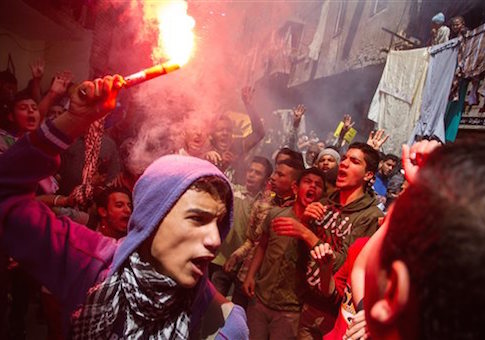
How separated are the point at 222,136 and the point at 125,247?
4089mm

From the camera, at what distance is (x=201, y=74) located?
10383mm

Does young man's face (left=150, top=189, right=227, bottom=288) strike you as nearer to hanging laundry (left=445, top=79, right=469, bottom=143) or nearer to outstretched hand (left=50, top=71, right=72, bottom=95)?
outstretched hand (left=50, top=71, right=72, bottom=95)

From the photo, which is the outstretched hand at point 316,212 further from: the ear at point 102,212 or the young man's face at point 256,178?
the ear at point 102,212

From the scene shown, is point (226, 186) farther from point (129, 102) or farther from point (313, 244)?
point (129, 102)

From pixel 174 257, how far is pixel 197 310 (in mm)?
277

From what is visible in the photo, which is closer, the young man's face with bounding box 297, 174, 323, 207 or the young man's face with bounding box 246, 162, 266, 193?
the young man's face with bounding box 297, 174, 323, 207

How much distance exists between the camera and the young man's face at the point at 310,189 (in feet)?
14.2

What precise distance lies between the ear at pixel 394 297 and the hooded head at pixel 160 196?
3.04 ft

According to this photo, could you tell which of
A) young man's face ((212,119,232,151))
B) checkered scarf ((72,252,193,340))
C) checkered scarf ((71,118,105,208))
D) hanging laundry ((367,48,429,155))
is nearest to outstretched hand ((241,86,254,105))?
young man's face ((212,119,232,151))

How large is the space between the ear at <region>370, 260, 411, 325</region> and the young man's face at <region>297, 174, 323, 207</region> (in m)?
3.38

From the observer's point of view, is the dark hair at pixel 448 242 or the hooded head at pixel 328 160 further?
the hooded head at pixel 328 160

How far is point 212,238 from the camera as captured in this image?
173 centimetres

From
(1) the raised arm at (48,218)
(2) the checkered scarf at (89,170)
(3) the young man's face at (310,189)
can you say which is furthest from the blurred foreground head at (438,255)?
(2) the checkered scarf at (89,170)

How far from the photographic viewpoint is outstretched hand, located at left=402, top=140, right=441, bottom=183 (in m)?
1.59
